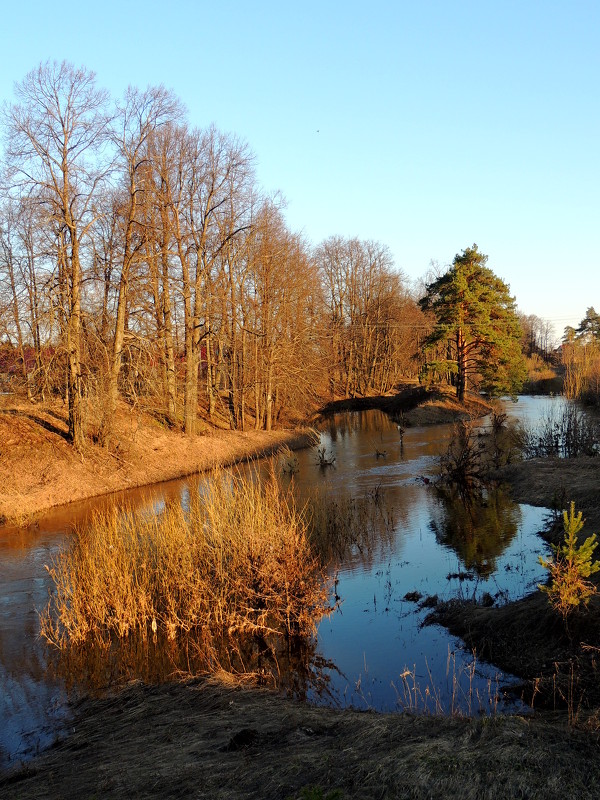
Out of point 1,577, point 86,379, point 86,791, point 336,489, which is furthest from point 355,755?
point 86,379

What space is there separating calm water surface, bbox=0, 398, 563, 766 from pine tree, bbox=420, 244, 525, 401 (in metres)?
19.2

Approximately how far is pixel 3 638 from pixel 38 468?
1134cm

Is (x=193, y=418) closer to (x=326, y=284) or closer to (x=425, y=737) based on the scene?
(x=425, y=737)

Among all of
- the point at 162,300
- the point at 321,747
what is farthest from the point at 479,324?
the point at 321,747

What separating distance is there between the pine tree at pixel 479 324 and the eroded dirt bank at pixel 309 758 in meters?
33.7

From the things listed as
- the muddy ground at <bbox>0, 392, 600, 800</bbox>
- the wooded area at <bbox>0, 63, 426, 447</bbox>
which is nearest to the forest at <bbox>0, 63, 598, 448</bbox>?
the wooded area at <bbox>0, 63, 426, 447</bbox>

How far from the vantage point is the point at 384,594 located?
10.2m

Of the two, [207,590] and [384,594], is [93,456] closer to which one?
[207,590]

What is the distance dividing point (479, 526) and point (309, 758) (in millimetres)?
10422

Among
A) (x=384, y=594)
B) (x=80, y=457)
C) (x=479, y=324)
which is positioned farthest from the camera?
(x=479, y=324)

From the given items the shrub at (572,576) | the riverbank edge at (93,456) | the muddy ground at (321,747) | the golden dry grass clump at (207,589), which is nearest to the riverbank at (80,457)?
the riverbank edge at (93,456)

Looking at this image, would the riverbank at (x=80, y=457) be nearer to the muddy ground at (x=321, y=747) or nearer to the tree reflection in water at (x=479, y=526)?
the tree reflection in water at (x=479, y=526)

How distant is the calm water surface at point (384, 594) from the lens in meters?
6.79

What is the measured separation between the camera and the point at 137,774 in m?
4.64
